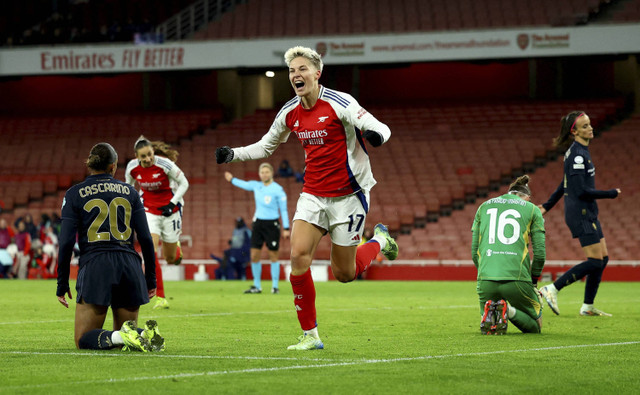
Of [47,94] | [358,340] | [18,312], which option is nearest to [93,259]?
[358,340]

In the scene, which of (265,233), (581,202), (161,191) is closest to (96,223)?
(161,191)

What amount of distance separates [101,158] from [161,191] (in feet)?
19.1

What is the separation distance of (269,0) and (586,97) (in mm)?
11400

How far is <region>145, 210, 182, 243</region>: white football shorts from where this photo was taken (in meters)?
13.2

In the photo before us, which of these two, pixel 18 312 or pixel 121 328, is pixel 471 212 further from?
pixel 121 328

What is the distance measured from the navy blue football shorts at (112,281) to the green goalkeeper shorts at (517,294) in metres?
3.24

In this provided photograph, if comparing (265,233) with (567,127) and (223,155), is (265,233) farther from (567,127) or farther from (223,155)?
(223,155)

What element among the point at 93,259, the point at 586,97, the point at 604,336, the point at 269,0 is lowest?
the point at 604,336

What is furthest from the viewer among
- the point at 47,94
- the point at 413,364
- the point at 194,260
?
the point at 47,94

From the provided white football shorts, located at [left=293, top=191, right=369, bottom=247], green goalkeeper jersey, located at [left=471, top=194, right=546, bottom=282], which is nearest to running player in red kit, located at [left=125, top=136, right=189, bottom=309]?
green goalkeeper jersey, located at [left=471, top=194, right=546, bottom=282]

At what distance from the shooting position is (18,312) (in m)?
12.3

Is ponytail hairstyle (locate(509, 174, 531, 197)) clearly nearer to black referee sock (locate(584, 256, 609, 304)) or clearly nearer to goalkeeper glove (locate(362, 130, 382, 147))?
black referee sock (locate(584, 256, 609, 304))

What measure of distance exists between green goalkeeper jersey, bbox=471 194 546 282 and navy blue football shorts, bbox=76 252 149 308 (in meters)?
3.26

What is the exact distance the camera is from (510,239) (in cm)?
919
